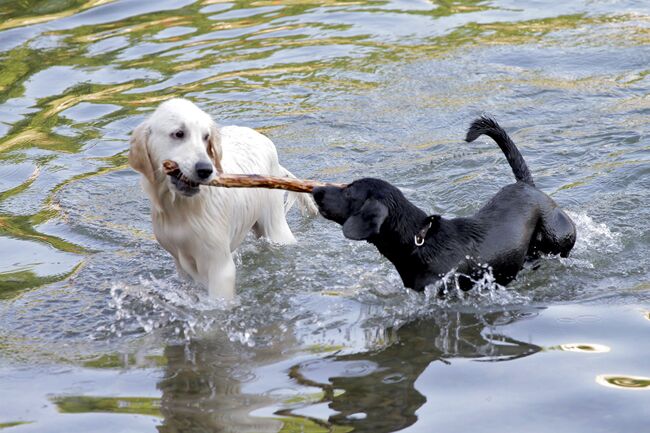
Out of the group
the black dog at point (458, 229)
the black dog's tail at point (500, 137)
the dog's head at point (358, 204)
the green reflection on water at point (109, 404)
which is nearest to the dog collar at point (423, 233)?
the black dog at point (458, 229)

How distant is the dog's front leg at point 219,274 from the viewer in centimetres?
648

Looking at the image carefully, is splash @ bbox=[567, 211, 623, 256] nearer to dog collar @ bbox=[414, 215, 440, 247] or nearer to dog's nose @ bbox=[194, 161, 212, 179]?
dog collar @ bbox=[414, 215, 440, 247]

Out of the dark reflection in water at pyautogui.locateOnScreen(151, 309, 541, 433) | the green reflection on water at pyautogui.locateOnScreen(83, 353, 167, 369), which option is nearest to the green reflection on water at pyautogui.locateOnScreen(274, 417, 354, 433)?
the dark reflection in water at pyautogui.locateOnScreen(151, 309, 541, 433)

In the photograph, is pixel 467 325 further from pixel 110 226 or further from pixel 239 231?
pixel 110 226

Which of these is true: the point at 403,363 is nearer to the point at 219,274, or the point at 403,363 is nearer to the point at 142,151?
the point at 219,274

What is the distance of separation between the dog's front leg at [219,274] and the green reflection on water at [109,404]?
4.00 ft

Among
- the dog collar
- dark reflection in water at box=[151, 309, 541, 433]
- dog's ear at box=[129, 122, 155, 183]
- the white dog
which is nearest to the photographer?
dark reflection in water at box=[151, 309, 541, 433]

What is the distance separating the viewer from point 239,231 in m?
6.95

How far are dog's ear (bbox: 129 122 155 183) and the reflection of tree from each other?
1.51m

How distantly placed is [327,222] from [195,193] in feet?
7.83

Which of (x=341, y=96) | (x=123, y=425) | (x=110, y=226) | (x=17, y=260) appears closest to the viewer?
(x=123, y=425)

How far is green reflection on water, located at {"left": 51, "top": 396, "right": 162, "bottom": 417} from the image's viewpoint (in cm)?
525

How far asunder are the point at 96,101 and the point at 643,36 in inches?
256

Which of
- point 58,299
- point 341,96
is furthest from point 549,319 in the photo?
point 341,96
